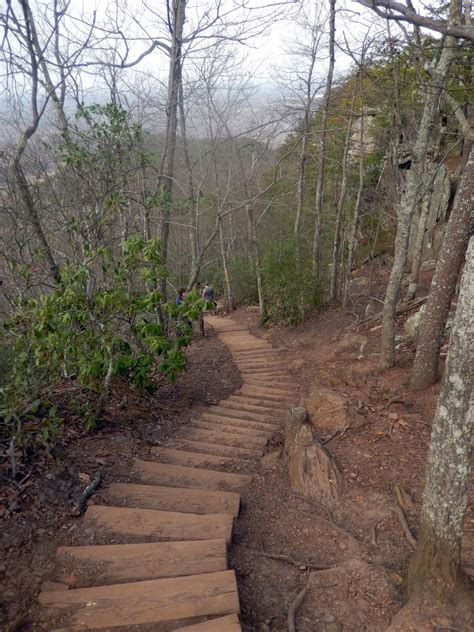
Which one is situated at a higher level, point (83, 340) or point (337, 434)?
point (83, 340)

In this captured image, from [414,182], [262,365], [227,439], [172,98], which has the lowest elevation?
[262,365]

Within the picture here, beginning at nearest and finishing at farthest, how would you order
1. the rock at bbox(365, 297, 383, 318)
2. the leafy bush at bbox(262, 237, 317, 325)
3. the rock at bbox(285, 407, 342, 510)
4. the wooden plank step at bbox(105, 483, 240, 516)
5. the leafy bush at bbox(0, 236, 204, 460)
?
the wooden plank step at bbox(105, 483, 240, 516) < the rock at bbox(285, 407, 342, 510) < the leafy bush at bbox(0, 236, 204, 460) < the rock at bbox(365, 297, 383, 318) < the leafy bush at bbox(262, 237, 317, 325)

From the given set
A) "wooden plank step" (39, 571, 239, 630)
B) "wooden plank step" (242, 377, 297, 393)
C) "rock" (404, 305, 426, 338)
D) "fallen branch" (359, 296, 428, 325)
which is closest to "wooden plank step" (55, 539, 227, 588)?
"wooden plank step" (39, 571, 239, 630)

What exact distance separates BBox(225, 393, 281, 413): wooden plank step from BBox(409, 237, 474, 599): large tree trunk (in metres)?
3.69

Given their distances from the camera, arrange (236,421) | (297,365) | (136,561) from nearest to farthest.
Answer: (136,561) → (236,421) → (297,365)

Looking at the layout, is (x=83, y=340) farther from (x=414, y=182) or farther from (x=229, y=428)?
(x=414, y=182)

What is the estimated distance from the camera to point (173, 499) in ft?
12.0

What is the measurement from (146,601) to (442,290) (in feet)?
16.3

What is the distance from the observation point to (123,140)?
6.66 m

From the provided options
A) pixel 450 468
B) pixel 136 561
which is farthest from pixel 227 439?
pixel 450 468

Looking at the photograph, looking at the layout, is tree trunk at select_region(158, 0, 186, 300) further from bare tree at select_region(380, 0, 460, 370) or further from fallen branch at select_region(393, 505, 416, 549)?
fallen branch at select_region(393, 505, 416, 549)

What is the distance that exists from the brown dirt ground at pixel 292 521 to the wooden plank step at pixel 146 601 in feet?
0.70

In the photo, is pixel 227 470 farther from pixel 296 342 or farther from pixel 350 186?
pixel 350 186

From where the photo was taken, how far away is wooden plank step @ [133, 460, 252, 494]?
159 inches
